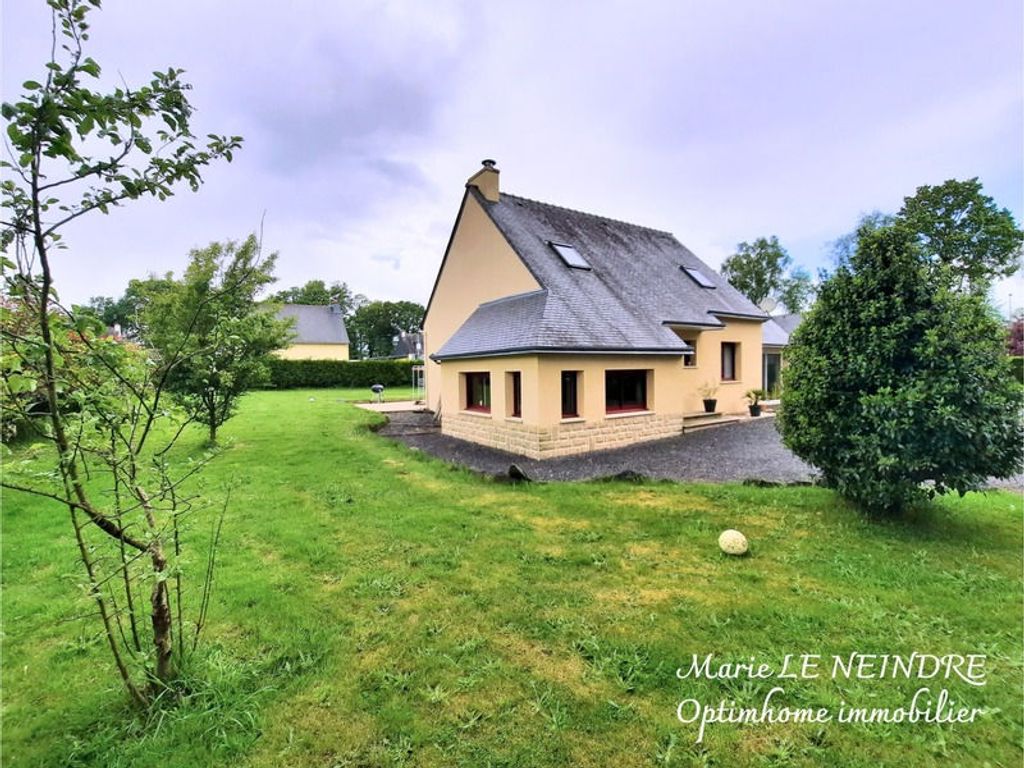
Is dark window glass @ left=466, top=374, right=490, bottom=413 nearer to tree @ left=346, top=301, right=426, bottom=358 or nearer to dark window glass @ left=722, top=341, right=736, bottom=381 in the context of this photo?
dark window glass @ left=722, top=341, right=736, bottom=381

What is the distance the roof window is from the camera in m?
14.6

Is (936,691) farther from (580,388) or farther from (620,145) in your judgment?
(620,145)

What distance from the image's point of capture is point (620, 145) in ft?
47.2

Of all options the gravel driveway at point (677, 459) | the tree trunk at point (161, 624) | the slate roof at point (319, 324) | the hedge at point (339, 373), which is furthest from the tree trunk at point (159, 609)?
the slate roof at point (319, 324)

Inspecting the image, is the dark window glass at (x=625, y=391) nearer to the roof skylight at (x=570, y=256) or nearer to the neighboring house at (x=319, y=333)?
the roof skylight at (x=570, y=256)

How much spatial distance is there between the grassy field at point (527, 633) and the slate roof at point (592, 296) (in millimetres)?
5943

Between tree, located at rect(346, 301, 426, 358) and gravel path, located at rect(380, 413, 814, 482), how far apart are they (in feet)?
198

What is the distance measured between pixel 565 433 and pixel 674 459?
8.55 feet

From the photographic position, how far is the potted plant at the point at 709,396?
15.5 metres

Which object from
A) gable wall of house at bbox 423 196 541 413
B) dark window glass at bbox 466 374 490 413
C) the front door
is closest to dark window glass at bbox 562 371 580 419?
dark window glass at bbox 466 374 490 413

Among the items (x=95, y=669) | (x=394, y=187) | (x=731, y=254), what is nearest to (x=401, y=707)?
(x=95, y=669)

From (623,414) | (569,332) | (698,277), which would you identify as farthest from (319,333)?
(623,414)

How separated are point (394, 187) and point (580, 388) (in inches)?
449

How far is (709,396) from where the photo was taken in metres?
15.7
